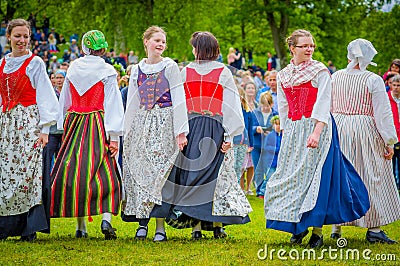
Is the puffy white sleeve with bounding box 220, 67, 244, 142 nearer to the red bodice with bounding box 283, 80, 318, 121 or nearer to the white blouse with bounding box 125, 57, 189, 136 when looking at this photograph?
the white blouse with bounding box 125, 57, 189, 136

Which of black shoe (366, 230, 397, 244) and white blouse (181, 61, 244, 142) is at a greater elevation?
white blouse (181, 61, 244, 142)

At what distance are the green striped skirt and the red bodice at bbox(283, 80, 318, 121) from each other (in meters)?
1.88

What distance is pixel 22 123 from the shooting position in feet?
25.0

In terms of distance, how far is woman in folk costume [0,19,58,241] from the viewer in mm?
7570

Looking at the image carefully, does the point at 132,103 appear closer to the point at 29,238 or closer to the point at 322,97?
the point at 29,238

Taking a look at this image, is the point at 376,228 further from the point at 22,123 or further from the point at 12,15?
the point at 12,15

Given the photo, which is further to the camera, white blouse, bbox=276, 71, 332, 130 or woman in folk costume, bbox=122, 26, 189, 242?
woman in folk costume, bbox=122, 26, 189, 242

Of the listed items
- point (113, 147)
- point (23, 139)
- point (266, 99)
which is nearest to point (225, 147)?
point (113, 147)

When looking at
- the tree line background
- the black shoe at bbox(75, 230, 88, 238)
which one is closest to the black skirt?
the black shoe at bbox(75, 230, 88, 238)

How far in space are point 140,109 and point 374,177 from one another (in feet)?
8.10

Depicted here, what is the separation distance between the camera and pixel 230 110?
7.66 meters

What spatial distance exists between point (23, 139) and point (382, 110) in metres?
3.59

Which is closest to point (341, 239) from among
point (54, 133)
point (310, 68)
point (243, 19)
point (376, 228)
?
point (376, 228)

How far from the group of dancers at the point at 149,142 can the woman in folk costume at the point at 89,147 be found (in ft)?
0.03
